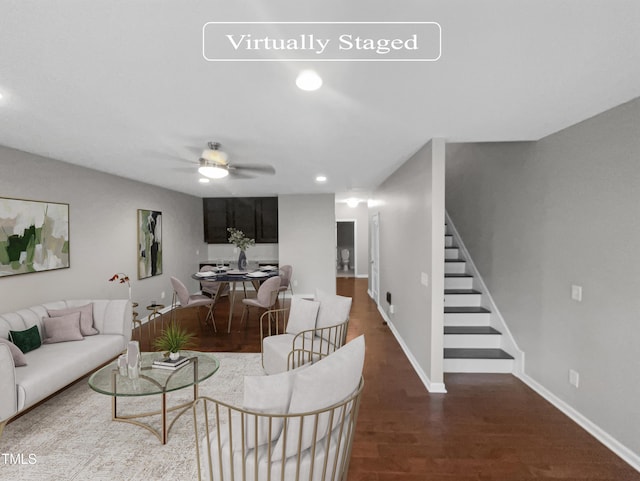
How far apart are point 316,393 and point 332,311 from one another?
72.9 inches

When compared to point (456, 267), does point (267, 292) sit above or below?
below

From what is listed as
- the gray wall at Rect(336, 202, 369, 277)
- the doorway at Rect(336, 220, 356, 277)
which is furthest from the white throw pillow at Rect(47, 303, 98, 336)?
the doorway at Rect(336, 220, 356, 277)

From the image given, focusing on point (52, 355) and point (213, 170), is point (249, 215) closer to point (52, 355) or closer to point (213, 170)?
point (213, 170)

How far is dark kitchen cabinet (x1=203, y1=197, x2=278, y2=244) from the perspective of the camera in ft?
26.6

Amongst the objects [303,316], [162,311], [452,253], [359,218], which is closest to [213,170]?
[303,316]

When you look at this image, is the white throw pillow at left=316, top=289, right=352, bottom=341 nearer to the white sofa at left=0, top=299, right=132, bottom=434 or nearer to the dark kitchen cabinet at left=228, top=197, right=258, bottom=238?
the white sofa at left=0, top=299, right=132, bottom=434

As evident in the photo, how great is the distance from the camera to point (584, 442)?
2.42m

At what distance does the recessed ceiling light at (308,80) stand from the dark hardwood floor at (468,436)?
2446mm

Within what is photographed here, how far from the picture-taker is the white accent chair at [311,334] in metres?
3.11

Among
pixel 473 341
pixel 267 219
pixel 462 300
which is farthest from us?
pixel 267 219

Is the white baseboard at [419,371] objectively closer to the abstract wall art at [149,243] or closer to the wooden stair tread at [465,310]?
the wooden stair tread at [465,310]

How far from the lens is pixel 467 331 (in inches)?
155

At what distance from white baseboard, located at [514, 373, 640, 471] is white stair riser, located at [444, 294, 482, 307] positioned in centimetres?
114

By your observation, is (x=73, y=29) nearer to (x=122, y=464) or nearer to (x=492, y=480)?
(x=122, y=464)
